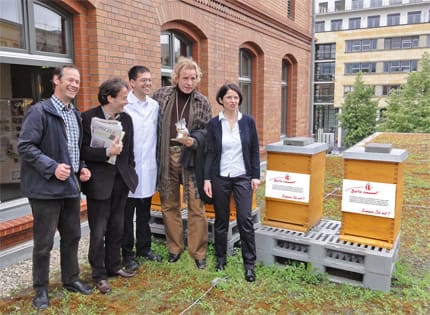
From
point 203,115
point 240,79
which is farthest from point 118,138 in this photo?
point 240,79

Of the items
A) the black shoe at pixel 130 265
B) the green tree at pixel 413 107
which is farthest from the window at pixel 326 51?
the black shoe at pixel 130 265

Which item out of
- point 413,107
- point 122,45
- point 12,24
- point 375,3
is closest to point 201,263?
point 122,45

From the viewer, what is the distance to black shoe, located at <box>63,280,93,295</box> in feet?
11.8

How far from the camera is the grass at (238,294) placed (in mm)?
3354

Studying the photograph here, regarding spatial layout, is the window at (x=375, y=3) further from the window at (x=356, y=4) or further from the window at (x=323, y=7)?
the window at (x=323, y=7)

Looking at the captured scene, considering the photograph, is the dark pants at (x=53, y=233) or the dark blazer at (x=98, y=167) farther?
the dark blazer at (x=98, y=167)

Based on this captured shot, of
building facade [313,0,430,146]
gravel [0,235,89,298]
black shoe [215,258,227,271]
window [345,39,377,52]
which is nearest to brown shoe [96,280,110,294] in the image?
gravel [0,235,89,298]

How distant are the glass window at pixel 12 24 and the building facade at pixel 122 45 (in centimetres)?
1

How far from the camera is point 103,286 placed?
3639 mm

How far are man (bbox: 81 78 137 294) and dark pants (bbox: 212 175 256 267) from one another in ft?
2.89

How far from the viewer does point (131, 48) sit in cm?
593

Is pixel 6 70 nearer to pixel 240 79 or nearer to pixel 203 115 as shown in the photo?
pixel 203 115

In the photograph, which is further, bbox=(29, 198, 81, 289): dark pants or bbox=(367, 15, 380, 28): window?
bbox=(367, 15, 380, 28): window

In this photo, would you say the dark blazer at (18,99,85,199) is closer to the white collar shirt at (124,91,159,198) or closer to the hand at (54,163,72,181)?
the hand at (54,163,72,181)
